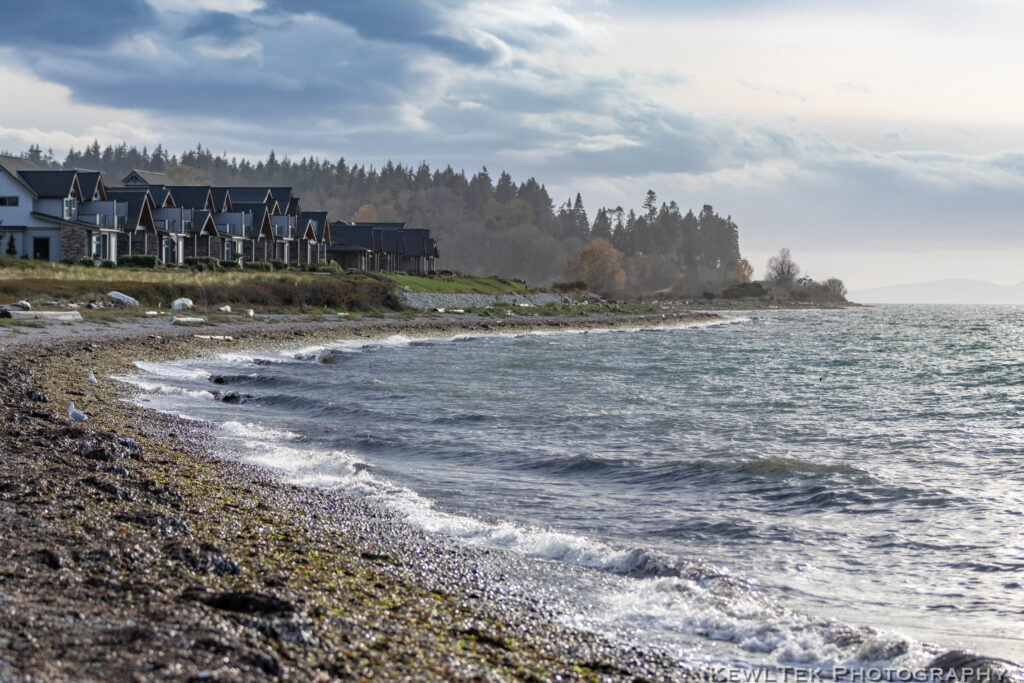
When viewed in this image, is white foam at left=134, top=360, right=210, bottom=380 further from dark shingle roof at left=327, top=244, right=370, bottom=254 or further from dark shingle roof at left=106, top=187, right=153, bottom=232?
dark shingle roof at left=327, top=244, right=370, bottom=254

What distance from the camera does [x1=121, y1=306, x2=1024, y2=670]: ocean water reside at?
7223 mm

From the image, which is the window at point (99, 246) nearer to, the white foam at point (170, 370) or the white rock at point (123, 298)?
the white rock at point (123, 298)

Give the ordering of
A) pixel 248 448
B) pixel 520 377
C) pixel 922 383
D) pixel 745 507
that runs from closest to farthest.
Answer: pixel 745 507 → pixel 248 448 → pixel 520 377 → pixel 922 383

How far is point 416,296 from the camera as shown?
7238cm

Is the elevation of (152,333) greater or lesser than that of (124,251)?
lesser

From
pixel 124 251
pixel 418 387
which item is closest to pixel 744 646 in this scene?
pixel 418 387

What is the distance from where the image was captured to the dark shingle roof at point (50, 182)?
62.1m

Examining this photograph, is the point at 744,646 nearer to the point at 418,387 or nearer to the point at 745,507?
the point at 745,507

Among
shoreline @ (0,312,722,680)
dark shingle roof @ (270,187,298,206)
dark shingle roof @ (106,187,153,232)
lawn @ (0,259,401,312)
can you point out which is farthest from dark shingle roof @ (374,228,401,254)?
shoreline @ (0,312,722,680)

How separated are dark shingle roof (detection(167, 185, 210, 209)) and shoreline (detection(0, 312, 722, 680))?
73.9 m

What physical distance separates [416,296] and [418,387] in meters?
48.2

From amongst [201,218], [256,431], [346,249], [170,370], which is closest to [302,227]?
[346,249]

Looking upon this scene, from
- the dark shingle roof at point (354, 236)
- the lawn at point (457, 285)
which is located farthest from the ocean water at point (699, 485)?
the dark shingle roof at point (354, 236)

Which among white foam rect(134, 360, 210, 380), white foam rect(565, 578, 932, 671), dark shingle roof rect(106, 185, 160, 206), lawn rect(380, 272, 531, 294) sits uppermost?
dark shingle roof rect(106, 185, 160, 206)
